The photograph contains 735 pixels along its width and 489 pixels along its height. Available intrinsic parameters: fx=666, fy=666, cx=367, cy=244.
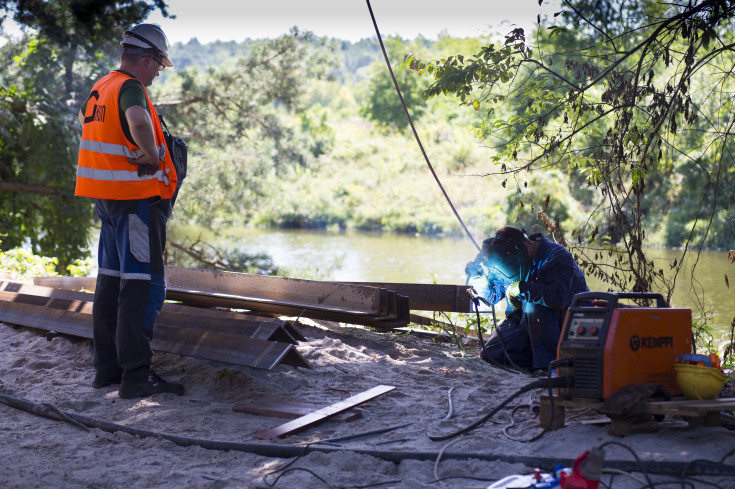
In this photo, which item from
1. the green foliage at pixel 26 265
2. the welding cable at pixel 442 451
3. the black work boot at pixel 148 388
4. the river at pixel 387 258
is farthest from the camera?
the river at pixel 387 258

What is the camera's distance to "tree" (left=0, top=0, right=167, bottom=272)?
34.4ft

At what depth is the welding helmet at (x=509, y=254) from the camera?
14.9 feet

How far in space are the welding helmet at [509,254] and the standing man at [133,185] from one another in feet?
7.06

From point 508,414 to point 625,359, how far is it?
0.79 m

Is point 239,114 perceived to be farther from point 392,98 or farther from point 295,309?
point 392,98

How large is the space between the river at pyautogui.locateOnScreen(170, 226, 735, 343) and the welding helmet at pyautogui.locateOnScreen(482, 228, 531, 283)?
14.9 feet

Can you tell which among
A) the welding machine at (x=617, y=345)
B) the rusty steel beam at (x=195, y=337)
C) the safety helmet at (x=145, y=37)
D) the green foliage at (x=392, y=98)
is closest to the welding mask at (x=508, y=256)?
the welding machine at (x=617, y=345)

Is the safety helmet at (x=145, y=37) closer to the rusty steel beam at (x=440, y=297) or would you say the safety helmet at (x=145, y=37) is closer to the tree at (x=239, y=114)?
the rusty steel beam at (x=440, y=297)

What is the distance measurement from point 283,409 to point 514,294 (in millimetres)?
1958

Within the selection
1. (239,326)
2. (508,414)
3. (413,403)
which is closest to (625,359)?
(508,414)

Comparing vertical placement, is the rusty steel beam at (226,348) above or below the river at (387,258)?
above

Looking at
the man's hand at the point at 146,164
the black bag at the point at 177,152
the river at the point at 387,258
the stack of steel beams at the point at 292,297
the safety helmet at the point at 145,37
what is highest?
the safety helmet at the point at 145,37

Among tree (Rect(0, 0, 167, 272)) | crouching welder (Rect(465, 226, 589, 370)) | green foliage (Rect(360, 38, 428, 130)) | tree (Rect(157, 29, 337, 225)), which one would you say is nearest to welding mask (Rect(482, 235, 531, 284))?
crouching welder (Rect(465, 226, 589, 370))

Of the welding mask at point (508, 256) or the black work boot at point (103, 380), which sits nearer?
the black work boot at point (103, 380)
